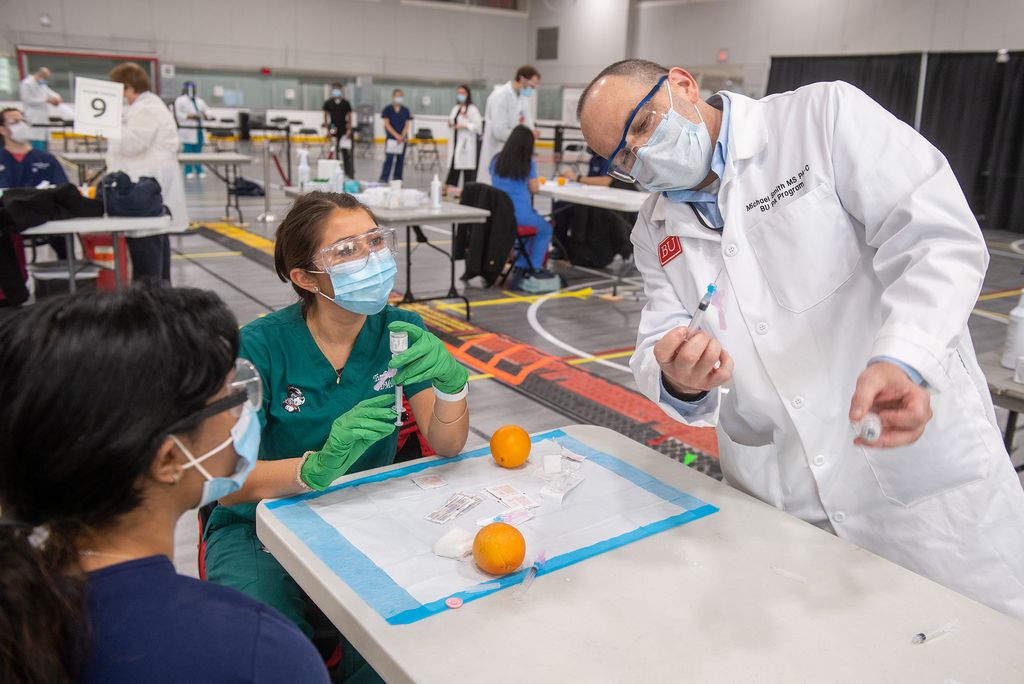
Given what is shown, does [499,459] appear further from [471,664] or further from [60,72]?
[60,72]

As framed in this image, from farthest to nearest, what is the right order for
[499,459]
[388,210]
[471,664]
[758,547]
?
[388,210], [499,459], [758,547], [471,664]

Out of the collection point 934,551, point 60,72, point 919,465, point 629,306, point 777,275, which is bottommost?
point 629,306

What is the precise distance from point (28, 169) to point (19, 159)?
0.35 ft

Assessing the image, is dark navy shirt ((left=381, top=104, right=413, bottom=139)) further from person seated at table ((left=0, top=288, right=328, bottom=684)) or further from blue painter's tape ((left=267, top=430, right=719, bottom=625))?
person seated at table ((left=0, top=288, right=328, bottom=684))

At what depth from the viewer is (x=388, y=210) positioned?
6.43m

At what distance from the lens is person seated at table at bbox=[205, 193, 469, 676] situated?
5.86ft

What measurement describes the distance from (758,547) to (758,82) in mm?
19483

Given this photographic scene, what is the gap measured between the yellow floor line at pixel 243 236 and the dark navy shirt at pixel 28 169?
2.37 metres

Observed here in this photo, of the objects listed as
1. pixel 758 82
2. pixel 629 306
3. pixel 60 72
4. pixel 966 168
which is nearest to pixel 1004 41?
pixel 966 168

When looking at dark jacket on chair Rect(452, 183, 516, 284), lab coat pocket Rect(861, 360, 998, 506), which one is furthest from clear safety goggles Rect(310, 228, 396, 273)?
dark jacket on chair Rect(452, 183, 516, 284)

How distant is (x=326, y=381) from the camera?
2.12 meters

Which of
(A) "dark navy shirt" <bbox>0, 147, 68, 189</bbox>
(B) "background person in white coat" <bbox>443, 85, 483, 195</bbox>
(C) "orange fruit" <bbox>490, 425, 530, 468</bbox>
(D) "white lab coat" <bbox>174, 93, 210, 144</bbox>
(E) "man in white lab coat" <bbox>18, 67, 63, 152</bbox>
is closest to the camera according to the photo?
(C) "orange fruit" <bbox>490, 425, 530, 468</bbox>

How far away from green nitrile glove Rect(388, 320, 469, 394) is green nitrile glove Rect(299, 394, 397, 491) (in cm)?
16

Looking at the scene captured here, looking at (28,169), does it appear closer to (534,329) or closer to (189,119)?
(534,329)
